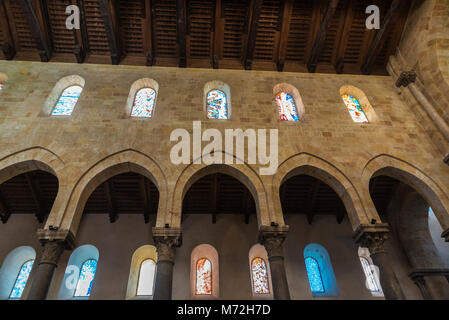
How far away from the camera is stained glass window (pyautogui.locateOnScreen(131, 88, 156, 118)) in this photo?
8.89 meters

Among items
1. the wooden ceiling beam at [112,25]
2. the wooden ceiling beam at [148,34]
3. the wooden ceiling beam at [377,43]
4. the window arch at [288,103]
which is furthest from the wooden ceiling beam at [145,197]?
the wooden ceiling beam at [377,43]

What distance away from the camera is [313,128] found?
8539 mm

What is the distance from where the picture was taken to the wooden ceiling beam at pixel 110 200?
976 cm

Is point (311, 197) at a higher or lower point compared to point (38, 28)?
lower

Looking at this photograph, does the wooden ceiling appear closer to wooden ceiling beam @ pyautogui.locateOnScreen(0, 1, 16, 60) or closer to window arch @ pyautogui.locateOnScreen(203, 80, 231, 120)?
wooden ceiling beam @ pyautogui.locateOnScreen(0, 1, 16, 60)

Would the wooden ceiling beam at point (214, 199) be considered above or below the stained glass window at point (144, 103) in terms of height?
below

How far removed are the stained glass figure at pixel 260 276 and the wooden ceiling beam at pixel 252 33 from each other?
728cm

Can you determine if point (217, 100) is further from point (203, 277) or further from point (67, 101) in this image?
point (203, 277)

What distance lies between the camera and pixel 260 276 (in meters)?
9.92

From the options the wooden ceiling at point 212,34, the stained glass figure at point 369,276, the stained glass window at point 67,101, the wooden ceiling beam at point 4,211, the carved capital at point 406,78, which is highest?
the wooden ceiling at point 212,34

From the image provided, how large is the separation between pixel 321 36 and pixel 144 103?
6.53 meters

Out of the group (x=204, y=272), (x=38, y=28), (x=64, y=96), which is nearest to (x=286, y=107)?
(x=204, y=272)

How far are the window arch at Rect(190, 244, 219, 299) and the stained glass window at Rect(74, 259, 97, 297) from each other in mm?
3503

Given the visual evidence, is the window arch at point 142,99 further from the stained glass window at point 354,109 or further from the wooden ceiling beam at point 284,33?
the stained glass window at point 354,109
